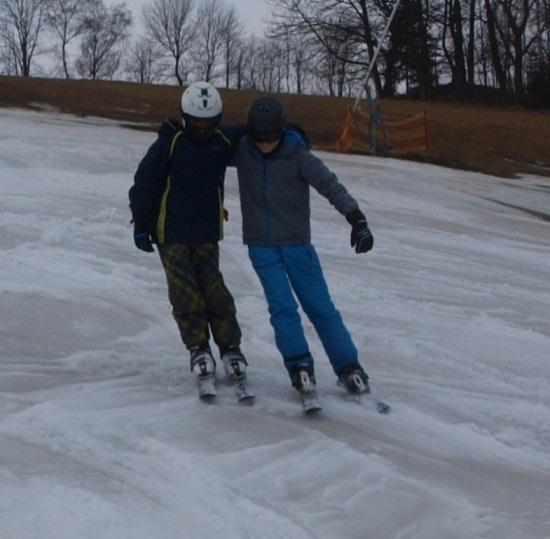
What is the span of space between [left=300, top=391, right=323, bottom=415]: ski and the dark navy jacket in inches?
42.9

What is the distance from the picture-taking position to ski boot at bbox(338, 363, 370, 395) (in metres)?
6.22

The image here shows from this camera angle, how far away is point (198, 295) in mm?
6324

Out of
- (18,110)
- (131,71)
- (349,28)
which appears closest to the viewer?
(18,110)

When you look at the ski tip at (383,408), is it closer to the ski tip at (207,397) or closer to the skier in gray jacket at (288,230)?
the skier in gray jacket at (288,230)

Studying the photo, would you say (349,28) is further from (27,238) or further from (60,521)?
(60,521)

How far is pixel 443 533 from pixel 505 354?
326 centimetres

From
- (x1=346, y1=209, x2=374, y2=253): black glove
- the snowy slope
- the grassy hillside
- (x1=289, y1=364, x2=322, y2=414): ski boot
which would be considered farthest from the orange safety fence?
(x1=289, y1=364, x2=322, y2=414): ski boot

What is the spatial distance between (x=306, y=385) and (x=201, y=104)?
1.69 metres

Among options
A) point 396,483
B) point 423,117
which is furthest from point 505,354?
point 423,117

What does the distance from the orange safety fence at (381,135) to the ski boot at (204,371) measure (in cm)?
1614

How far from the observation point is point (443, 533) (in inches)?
179

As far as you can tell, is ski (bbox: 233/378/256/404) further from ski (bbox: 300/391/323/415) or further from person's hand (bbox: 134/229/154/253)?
person's hand (bbox: 134/229/154/253)

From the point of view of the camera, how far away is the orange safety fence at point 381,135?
22.2 meters

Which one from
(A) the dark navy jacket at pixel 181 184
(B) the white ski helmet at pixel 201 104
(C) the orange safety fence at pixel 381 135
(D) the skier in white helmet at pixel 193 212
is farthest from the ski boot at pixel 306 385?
(C) the orange safety fence at pixel 381 135
